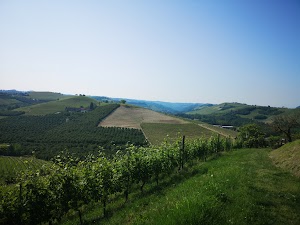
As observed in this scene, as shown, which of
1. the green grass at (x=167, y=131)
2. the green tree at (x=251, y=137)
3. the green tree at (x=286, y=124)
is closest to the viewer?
the green tree at (x=286, y=124)

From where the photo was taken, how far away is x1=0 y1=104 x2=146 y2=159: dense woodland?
4446 inches

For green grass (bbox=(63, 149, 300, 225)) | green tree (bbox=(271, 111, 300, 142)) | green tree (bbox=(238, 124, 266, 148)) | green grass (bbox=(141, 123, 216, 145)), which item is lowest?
green grass (bbox=(141, 123, 216, 145))

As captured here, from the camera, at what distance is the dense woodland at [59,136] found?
113 meters

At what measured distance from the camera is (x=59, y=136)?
461 ft

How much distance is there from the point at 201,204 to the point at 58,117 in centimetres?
20418

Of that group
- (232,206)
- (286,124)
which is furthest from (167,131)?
(232,206)

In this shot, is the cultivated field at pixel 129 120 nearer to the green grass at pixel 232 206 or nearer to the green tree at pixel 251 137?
the green tree at pixel 251 137

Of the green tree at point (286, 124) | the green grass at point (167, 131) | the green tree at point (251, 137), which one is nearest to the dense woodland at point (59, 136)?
the green grass at point (167, 131)

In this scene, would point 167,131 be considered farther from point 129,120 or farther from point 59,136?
point 59,136

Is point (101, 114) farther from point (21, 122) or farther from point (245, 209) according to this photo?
point (245, 209)

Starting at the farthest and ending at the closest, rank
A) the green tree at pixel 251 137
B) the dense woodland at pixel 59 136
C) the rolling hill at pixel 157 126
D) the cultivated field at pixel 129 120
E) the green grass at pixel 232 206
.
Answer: the cultivated field at pixel 129 120 < the rolling hill at pixel 157 126 < the dense woodland at pixel 59 136 < the green tree at pixel 251 137 < the green grass at pixel 232 206

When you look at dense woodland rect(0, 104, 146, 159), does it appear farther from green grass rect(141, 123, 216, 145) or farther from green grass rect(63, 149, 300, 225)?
green grass rect(63, 149, 300, 225)

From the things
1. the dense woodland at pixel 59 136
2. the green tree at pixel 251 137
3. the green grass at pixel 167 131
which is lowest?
the dense woodland at pixel 59 136

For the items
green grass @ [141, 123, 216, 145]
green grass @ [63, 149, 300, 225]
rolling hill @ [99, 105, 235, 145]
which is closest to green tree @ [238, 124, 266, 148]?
rolling hill @ [99, 105, 235, 145]
